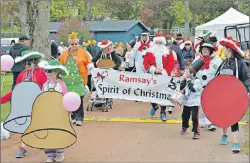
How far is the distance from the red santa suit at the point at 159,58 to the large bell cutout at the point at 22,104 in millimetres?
3862

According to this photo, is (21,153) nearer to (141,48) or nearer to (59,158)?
(59,158)

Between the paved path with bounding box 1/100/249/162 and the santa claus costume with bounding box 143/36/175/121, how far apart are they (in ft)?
3.90

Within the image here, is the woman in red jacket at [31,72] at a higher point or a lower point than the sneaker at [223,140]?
higher

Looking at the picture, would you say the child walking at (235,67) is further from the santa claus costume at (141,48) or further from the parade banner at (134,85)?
the santa claus costume at (141,48)

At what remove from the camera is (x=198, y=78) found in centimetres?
819

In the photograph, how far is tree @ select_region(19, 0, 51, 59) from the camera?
487 inches

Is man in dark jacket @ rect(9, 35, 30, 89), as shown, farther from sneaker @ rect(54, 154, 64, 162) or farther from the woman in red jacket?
sneaker @ rect(54, 154, 64, 162)

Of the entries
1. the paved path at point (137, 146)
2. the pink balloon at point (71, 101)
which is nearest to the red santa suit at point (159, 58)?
the paved path at point (137, 146)

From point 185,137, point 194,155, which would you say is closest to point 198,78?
point 185,137

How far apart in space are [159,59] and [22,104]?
163 inches

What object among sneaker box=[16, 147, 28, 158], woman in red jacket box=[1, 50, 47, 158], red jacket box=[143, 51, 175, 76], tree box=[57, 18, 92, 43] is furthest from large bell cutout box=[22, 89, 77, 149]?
tree box=[57, 18, 92, 43]

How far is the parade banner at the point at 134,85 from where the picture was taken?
33.5 feet

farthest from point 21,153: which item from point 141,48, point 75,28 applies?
point 75,28

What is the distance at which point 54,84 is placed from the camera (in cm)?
677
